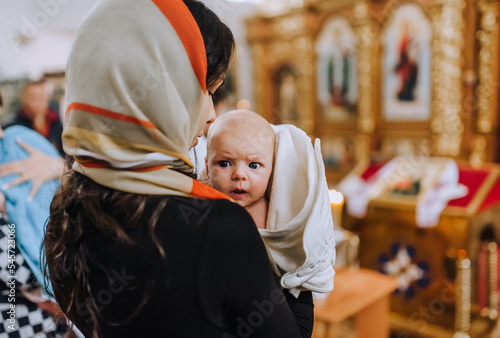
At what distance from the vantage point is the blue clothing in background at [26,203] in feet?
5.61

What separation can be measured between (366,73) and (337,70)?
1.54 feet

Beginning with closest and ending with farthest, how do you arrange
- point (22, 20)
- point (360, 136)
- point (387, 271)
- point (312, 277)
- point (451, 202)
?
point (312, 277) < point (22, 20) < point (451, 202) < point (387, 271) < point (360, 136)

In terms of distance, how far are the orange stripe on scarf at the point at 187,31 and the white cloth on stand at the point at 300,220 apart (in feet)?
1.41

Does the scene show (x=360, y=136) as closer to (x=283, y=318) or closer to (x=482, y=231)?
(x=482, y=231)

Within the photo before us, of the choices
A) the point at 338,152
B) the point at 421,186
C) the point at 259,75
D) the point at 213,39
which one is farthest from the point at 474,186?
the point at 259,75

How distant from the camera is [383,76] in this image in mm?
5051

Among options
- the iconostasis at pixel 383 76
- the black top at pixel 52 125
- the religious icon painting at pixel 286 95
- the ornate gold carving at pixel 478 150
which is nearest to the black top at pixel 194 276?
the black top at pixel 52 125

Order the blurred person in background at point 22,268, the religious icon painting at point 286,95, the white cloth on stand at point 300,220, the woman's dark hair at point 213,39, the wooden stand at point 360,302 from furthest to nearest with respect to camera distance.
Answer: the religious icon painting at point 286,95 → the wooden stand at point 360,302 → the blurred person in background at point 22,268 → the white cloth on stand at point 300,220 → the woman's dark hair at point 213,39

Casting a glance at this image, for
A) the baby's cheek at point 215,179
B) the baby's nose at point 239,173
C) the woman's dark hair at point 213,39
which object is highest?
the woman's dark hair at point 213,39

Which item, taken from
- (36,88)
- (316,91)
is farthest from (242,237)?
(316,91)

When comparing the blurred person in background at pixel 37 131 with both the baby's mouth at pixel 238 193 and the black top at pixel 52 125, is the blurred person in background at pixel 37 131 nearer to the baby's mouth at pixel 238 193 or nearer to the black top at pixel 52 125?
the black top at pixel 52 125

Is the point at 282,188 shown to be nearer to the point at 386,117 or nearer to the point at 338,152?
the point at 386,117

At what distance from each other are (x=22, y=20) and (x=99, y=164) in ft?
8.06

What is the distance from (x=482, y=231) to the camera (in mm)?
3291
